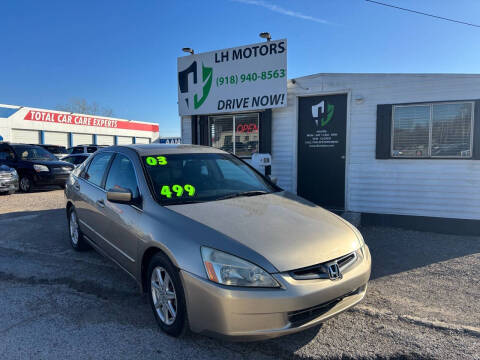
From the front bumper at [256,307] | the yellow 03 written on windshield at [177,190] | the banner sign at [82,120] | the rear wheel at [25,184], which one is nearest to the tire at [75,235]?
the yellow 03 written on windshield at [177,190]

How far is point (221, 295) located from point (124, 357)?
991mm

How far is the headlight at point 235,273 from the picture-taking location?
2.33 metres

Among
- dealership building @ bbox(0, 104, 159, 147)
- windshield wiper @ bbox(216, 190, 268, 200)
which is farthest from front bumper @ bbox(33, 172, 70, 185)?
dealership building @ bbox(0, 104, 159, 147)

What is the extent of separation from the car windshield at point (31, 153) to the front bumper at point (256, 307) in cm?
1246

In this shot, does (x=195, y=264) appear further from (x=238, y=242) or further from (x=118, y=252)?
(x=118, y=252)

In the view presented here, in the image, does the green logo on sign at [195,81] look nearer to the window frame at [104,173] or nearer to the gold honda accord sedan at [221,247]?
the window frame at [104,173]

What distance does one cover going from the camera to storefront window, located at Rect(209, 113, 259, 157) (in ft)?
26.9

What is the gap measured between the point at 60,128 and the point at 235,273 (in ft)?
96.6

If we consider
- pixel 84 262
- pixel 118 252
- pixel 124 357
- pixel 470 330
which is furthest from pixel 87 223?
pixel 470 330

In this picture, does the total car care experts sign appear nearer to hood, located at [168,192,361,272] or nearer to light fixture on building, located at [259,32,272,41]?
light fixture on building, located at [259,32,272,41]

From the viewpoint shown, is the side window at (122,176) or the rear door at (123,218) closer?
the rear door at (123,218)

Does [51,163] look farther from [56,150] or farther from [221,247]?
[221,247]

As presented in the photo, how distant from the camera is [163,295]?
284cm

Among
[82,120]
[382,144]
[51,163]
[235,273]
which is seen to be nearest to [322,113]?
[382,144]
